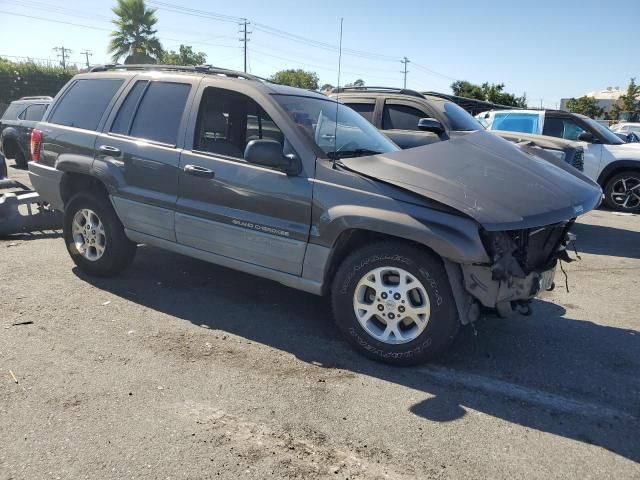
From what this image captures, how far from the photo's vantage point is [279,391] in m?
3.38

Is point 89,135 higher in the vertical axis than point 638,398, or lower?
higher

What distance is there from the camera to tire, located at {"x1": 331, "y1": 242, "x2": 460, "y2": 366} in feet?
11.7

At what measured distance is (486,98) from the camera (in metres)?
32.7

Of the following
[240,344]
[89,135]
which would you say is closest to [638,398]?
[240,344]

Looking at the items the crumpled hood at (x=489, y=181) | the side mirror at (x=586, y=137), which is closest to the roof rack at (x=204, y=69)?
the crumpled hood at (x=489, y=181)

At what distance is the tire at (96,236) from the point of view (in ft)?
16.7

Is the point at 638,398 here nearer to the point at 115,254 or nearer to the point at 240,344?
the point at 240,344

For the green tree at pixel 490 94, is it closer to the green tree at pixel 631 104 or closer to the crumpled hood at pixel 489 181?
the green tree at pixel 631 104

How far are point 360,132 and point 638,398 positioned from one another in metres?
2.84

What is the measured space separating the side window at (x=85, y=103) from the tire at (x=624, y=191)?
9.59 meters

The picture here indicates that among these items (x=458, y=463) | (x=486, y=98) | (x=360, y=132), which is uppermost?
(x=486, y=98)

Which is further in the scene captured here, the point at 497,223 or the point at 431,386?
the point at 431,386

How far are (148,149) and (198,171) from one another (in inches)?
25.4

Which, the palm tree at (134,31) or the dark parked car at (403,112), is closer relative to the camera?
the dark parked car at (403,112)
